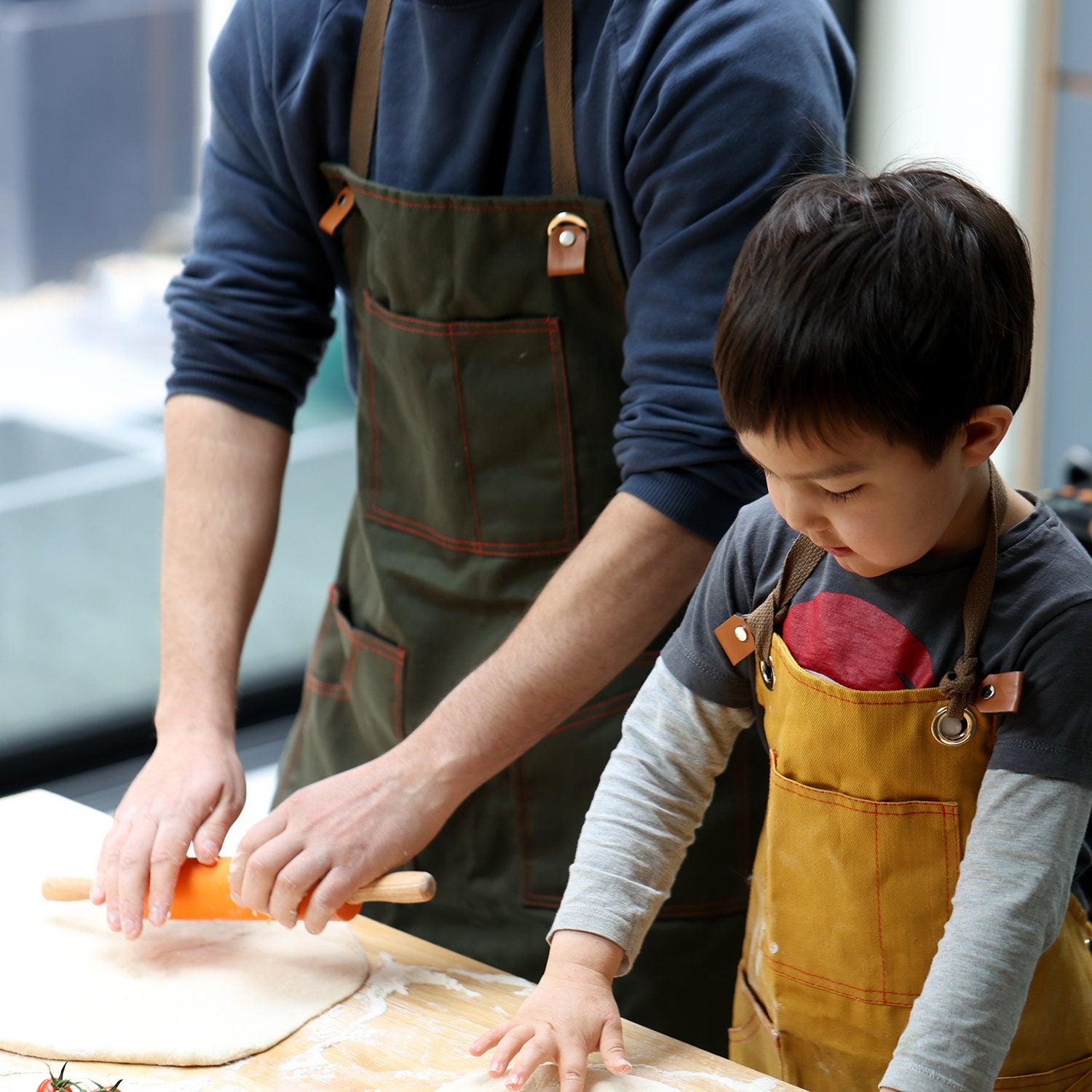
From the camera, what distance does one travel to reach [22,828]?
1290 mm

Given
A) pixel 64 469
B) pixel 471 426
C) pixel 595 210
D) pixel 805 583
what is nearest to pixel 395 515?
pixel 471 426

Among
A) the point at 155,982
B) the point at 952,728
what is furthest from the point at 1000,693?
the point at 155,982

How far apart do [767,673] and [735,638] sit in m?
0.03

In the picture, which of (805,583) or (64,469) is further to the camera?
(64,469)

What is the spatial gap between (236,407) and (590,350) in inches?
15.1

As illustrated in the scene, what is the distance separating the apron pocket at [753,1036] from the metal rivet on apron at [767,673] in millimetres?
265

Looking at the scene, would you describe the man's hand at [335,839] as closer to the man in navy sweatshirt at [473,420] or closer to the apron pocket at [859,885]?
the man in navy sweatshirt at [473,420]

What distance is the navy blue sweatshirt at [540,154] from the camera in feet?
3.44

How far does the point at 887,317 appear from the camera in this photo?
0.77 metres

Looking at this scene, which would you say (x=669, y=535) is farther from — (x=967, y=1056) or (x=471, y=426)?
(x=967, y=1056)

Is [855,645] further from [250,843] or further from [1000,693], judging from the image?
[250,843]

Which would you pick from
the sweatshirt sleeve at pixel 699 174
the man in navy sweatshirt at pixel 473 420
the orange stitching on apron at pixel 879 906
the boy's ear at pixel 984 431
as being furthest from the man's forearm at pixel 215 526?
the boy's ear at pixel 984 431

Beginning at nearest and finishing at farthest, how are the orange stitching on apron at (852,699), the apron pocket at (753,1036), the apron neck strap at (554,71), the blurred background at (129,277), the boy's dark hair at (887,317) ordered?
the boy's dark hair at (887,317)
the orange stitching on apron at (852,699)
the apron pocket at (753,1036)
the apron neck strap at (554,71)
the blurred background at (129,277)

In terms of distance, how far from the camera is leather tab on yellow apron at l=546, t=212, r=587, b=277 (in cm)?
116
